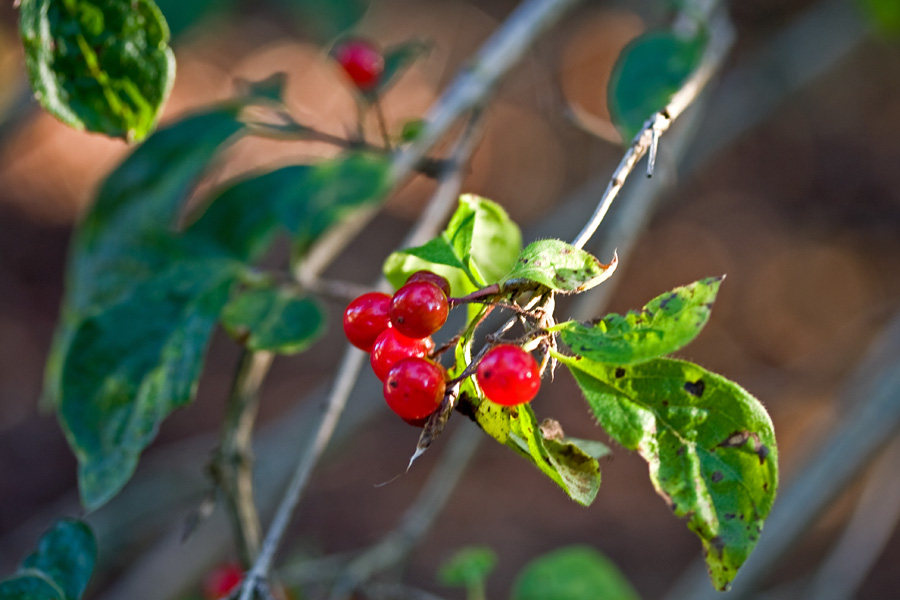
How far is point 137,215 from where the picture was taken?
128 cm

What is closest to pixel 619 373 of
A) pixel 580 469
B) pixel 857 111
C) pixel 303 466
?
pixel 580 469

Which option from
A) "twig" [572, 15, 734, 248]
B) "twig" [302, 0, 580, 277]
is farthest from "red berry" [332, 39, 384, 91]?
"twig" [572, 15, 734, 248]

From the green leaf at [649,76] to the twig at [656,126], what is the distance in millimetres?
24

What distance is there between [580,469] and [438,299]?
0.21 metres

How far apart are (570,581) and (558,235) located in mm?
1426

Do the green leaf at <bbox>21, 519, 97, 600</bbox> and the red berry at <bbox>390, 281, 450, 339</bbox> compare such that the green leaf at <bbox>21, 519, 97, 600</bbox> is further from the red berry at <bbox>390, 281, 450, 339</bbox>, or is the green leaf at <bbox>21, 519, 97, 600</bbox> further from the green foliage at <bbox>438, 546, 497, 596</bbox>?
the green foliage at <bbox>438, 546, 497, 596</bbox>

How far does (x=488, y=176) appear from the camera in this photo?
4051 mm

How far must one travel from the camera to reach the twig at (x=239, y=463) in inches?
43.9

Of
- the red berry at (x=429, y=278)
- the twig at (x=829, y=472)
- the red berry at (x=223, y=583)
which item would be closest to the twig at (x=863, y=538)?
the twig at (x=829, y=472)

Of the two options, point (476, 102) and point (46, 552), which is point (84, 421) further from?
point (476, 102)

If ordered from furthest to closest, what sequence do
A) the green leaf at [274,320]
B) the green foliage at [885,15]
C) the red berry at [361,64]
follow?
1. the green foliage at [885,15]
2. the red berry at [361,64]
3. the green leaf at [274,320]

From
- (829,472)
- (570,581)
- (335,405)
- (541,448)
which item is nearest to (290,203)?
(335,405)

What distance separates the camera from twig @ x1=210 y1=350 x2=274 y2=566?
1114 millimetres

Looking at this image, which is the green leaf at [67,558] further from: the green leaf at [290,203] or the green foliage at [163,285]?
the green leaf at [290,203]
